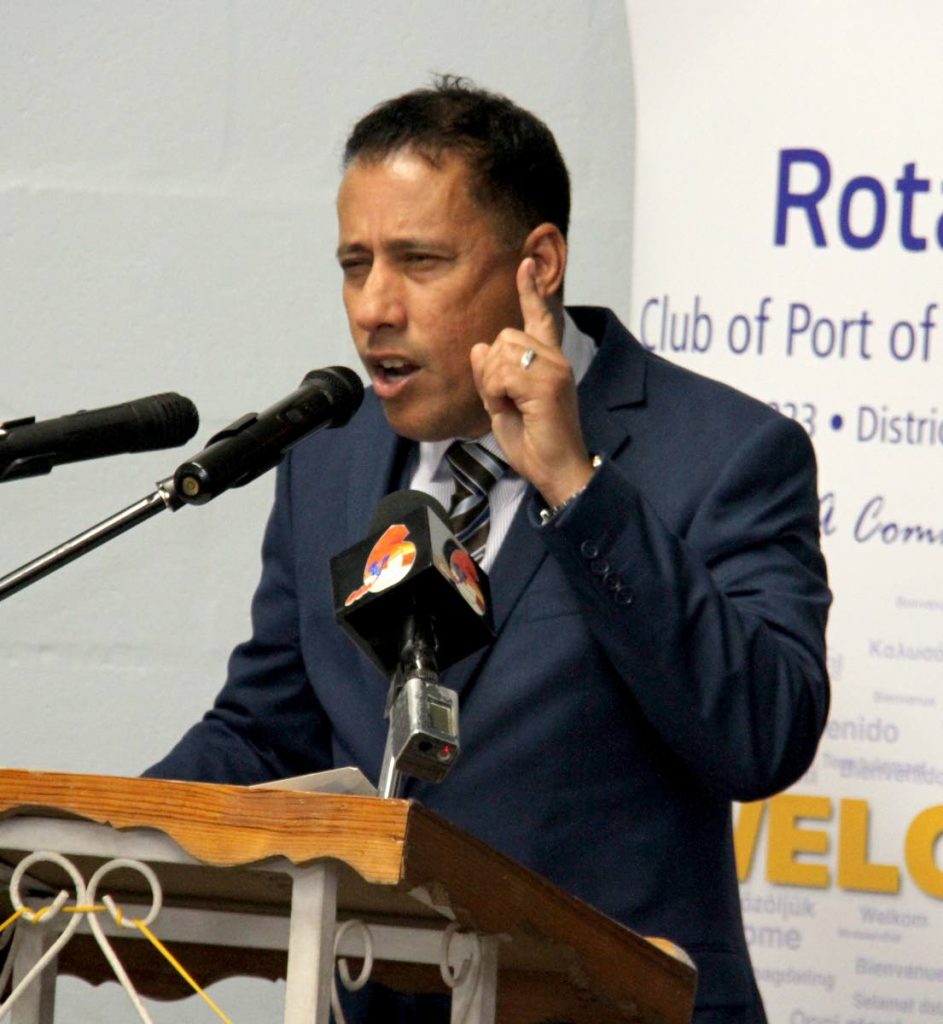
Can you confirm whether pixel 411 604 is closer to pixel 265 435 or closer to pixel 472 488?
pixel 265 435

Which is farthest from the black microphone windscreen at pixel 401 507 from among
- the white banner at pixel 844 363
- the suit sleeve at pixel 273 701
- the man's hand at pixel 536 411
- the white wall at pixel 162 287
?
the white wall at pixel 162 287

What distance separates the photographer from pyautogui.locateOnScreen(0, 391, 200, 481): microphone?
131 centimetres

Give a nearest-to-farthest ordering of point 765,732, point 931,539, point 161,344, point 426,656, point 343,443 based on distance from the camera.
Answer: point 426,656 → point 765,732 → point 343,443 → point 931,539 → point 161,344

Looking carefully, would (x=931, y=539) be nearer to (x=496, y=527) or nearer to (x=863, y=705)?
(x=863, y=705)

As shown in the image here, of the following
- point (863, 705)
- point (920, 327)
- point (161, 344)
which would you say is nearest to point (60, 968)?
point (863, 705)

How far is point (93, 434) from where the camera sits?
1.36 metres

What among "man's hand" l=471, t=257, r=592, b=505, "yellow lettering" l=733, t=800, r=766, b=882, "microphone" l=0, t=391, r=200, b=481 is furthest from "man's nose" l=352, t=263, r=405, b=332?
"yellow lettering" l=733, t=800, r=766, b=882

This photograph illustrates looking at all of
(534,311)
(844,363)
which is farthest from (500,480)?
(844,363)

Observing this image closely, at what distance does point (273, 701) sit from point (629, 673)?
0.49 metres

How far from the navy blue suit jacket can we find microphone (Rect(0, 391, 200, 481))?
0.34 metres

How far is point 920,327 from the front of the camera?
239 cm

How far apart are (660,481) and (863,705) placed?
Result: 724mm

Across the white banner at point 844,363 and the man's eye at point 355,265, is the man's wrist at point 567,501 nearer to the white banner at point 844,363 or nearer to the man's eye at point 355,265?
the man's eye at point 355,265

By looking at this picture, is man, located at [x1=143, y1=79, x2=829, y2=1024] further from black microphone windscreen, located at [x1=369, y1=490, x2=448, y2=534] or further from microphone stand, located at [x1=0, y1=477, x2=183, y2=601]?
microphone stand, located at [x1=0, y1=477, x2=183, y2=601]
